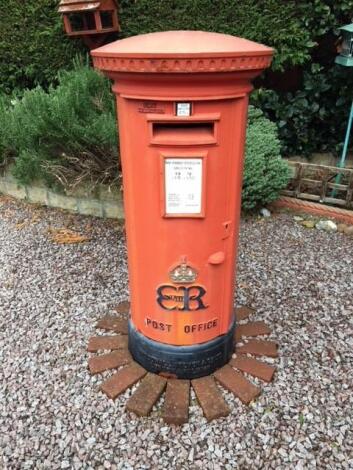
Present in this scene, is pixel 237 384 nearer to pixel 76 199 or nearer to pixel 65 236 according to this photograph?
pixel 65 236

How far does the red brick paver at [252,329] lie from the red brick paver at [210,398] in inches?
17.8

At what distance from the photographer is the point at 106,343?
2621mm

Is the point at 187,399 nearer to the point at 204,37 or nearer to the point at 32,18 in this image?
the point at 204,37

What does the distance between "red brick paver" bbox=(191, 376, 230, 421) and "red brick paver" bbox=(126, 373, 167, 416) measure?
0.19m

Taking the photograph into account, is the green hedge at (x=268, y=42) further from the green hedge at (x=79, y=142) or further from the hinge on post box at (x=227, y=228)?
the hinge on post box at (x=227, y=228)

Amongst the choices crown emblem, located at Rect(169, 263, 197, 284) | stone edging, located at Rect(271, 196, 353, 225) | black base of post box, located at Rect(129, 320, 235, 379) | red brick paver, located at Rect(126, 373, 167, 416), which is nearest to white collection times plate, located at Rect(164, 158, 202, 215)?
crown emblem, located at Rect(169, 263, 197, 284)

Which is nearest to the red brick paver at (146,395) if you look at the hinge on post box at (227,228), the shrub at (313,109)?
the hinge on post box at (227,228)

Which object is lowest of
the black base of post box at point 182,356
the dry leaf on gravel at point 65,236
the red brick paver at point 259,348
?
the dry leaf on gravel at point 65,236

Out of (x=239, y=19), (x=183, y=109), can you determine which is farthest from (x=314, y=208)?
(x=183, y=109)

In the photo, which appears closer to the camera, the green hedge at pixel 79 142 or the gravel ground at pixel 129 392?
the gravel ground at pixel 129 392

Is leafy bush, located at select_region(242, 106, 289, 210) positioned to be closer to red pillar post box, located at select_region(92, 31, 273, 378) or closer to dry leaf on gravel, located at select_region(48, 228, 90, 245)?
dry leaf on gravel, located at select_region(48, 228, 90, 245)

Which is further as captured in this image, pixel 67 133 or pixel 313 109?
pixel 313 109

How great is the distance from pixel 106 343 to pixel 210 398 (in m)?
0.76

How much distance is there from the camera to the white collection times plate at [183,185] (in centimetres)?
182
